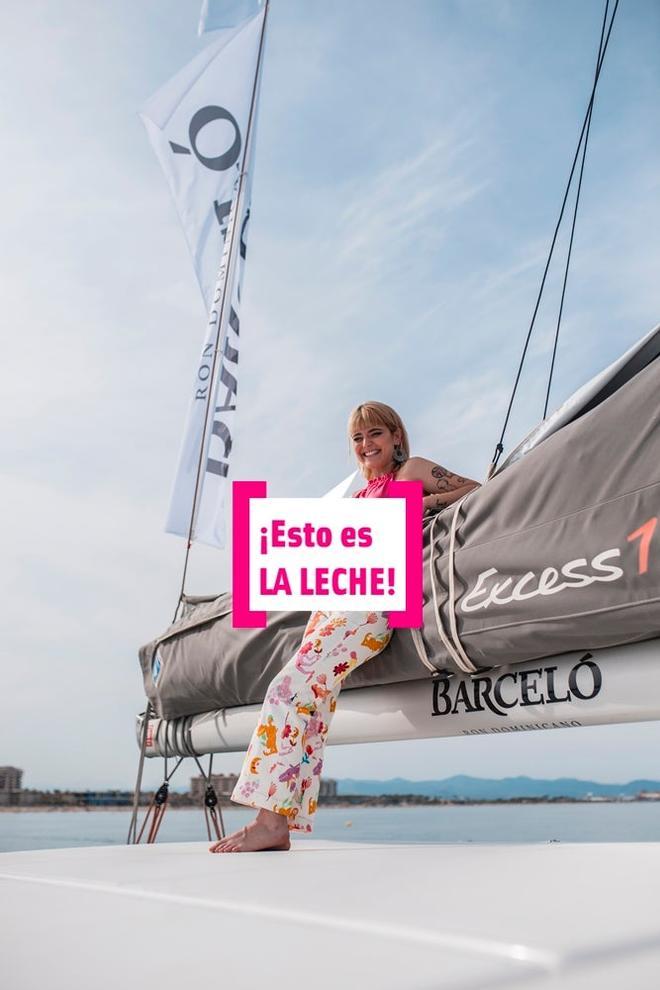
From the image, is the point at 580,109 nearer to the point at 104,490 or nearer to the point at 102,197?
the point at 102,197

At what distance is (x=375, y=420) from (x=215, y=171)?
215 centimetres

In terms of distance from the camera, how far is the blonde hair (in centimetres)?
196

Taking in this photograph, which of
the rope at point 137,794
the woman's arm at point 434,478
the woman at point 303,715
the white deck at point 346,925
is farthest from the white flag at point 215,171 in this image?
the white deck at point 346,925

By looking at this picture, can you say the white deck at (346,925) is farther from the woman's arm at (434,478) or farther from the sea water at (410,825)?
the sea water at (410,825)

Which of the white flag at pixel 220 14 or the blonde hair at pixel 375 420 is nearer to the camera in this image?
the blonde hair at pixel 375 420

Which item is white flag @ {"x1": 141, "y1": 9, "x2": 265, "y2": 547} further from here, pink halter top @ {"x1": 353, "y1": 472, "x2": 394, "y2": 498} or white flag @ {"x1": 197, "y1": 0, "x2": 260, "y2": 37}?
pink halter top @ {"x1": 353, "y1": 472, "x2": 394, "y2": 498}

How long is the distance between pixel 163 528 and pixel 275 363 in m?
3.92

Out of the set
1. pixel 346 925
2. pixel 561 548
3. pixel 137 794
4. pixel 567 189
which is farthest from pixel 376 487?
pixel 567 189

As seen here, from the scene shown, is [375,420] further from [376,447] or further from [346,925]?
[346,925]

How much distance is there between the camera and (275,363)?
6.89 meters

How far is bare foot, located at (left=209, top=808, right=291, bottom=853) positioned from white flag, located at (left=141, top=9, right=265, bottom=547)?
6.78 feet

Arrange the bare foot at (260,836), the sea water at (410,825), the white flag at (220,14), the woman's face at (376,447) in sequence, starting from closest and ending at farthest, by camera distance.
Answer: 1. the bare foot at (260,836)
2. the woman's face at (376,447)
3. the white flag at (220,14)
4. the sea water at (410,825)

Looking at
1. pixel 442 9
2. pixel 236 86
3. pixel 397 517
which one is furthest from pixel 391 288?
pixel 397 517

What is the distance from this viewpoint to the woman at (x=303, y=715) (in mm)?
1385
